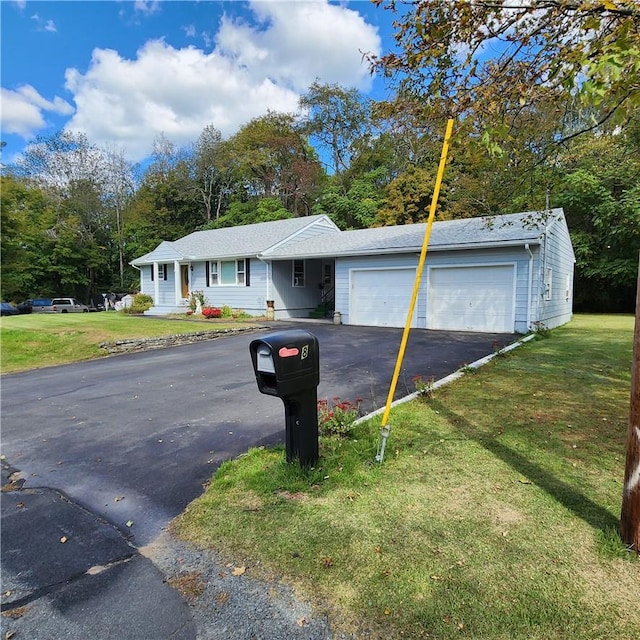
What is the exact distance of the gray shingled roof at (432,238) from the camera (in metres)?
12.4

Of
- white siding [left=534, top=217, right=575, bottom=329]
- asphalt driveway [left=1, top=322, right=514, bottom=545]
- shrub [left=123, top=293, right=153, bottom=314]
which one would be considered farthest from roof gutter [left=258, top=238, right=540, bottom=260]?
shrub [left=123, top=293, right=153, bottom=314]

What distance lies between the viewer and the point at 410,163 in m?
25.3

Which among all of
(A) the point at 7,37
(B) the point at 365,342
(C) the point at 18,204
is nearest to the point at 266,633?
(B) the point at 365,342

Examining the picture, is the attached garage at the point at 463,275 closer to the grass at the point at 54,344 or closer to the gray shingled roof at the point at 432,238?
the gray shingled roof at the point at 432,238

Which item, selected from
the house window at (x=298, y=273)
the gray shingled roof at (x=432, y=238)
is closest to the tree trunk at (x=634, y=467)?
the gray shingled roof at (x=432, y=238)

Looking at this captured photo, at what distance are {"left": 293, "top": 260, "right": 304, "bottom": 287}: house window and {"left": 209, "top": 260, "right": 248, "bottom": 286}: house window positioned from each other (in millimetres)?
2344

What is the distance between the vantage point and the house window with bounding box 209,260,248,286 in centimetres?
1986

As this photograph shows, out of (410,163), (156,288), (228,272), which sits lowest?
(156,288)

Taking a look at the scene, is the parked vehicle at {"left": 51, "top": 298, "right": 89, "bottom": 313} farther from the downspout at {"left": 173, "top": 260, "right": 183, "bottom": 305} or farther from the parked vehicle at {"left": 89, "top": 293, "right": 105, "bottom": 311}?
the downspout at {"left": 173, "top": 260, "right": 183, "bottom": 305}

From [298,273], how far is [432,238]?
747 centimetres

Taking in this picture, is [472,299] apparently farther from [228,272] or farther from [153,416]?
[228,272]

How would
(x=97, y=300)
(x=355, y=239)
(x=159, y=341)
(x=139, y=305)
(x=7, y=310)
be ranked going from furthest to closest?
(x=97, y=300) → (x=7, y=310) → (x=139, y=305) → (x=355, y=239) → (x=159, y=341)

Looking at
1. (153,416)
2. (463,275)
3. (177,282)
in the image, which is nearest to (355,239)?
(463,275)

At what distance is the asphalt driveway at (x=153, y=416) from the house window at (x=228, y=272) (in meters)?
9.66
